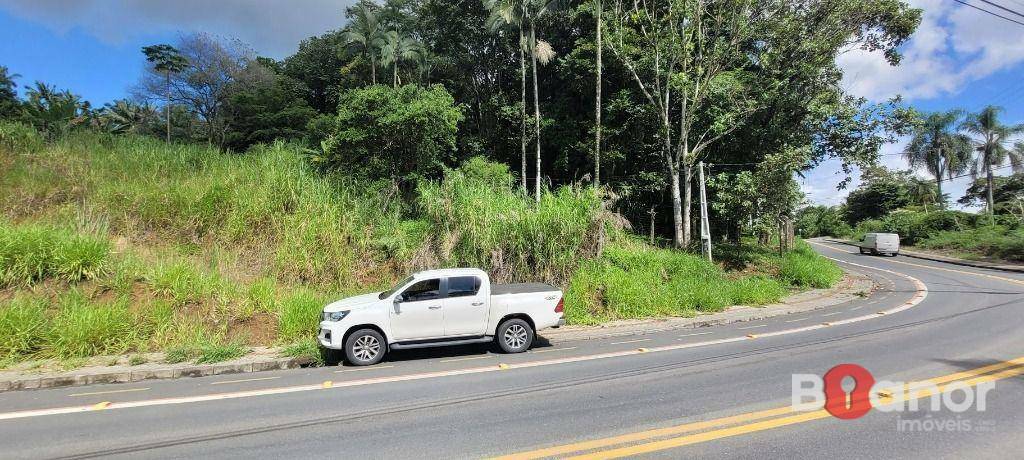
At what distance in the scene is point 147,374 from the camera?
7.42 meters

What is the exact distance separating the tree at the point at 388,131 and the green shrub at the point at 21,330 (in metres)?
9.12

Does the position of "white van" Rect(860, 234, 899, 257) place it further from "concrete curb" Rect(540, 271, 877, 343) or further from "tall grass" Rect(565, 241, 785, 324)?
"tall grass" Rect(565, 241, 785, 324)

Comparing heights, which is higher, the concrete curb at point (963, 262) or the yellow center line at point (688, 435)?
the yellow center line at point (688, 435)

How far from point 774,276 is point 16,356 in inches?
822

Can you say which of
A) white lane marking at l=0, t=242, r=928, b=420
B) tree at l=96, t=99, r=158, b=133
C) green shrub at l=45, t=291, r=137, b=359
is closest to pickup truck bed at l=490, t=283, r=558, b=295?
white lane marking at l=0, t=242, r=928, b=420

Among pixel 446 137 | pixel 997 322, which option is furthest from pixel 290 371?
pixel 997 322

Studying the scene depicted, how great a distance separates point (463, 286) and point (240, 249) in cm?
674

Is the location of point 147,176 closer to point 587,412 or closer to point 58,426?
point 58,426

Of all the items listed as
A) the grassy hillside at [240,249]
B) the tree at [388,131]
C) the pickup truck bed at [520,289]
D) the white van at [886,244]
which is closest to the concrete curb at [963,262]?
the white van at [886,244]

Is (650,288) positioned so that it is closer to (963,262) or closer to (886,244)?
(963,262)

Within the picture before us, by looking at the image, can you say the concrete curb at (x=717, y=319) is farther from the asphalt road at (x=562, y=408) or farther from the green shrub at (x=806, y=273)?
the asphalt road at (x=562, y=408)

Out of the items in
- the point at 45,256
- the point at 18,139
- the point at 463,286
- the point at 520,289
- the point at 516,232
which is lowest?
the point at 520,289

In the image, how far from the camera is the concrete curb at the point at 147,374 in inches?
275

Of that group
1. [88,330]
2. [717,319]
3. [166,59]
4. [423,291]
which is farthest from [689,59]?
[166,59]
